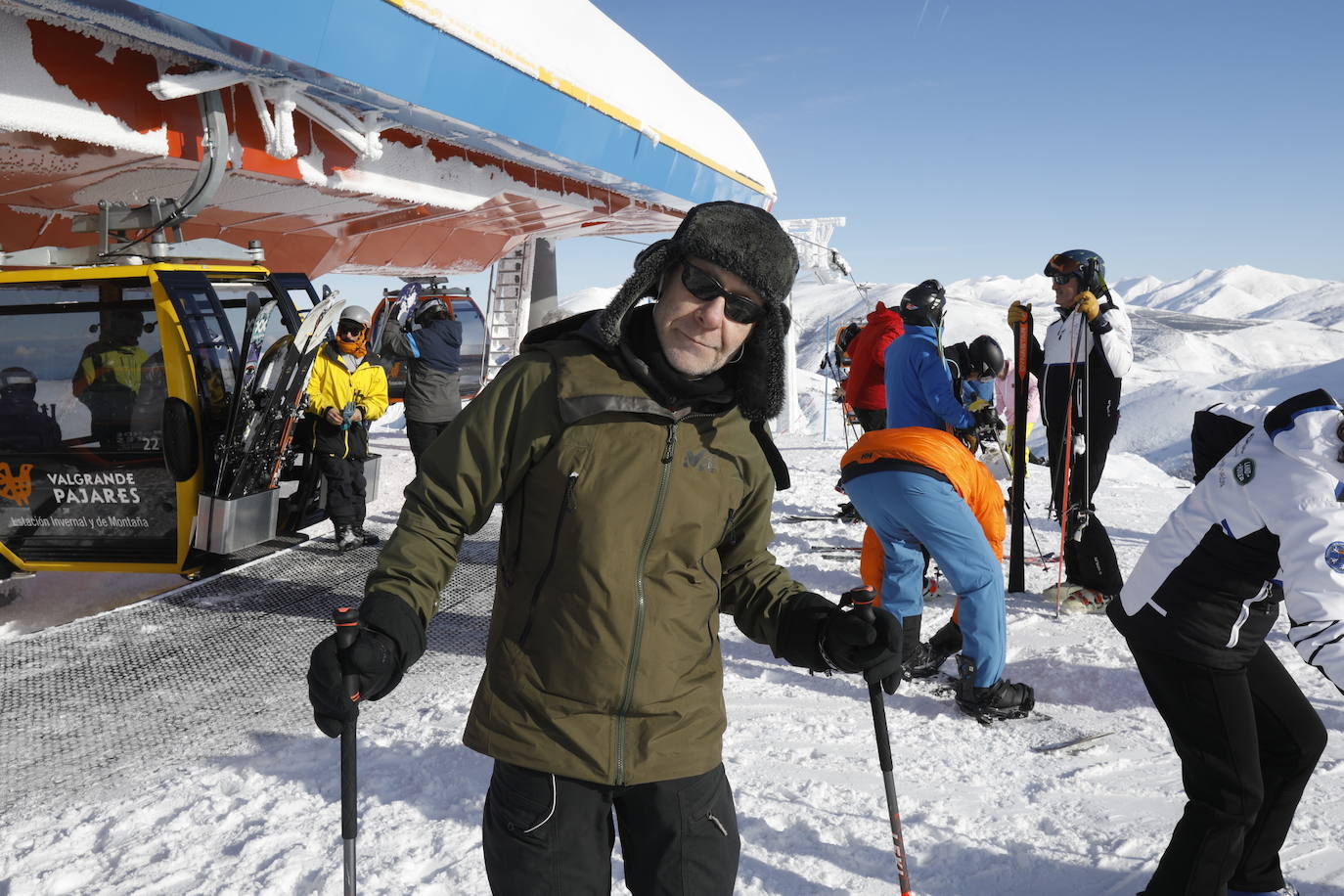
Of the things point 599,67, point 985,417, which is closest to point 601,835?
point 985,417

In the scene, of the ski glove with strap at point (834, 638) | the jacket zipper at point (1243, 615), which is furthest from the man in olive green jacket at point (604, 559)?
the jacket zipper at point (1243, 615)

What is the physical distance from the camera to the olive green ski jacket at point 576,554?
1.59 m

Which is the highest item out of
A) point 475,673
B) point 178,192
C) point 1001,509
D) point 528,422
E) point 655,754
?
point 178,192

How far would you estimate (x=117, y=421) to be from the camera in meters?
5.45

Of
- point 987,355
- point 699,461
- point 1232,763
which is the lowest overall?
point 1232,763

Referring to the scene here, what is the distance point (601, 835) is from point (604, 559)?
1.83ft

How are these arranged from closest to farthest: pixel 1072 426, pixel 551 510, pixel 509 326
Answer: pixel 551 510 < pixel 1072 426 < pixel 509 326

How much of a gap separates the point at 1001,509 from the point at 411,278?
467 inches

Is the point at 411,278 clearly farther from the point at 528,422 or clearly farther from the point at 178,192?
the point at 528,422

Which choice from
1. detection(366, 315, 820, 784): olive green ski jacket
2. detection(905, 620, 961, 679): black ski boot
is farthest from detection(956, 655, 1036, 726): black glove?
detection(366, 315, 820, 784): olive green ski jacket

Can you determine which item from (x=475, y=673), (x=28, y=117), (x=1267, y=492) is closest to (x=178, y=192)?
(x=28, y=117)

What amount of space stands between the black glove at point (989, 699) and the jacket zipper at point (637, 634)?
251cm

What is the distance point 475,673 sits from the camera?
13.6ft

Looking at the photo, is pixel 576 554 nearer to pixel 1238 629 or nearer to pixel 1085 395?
pixel 1238 629
